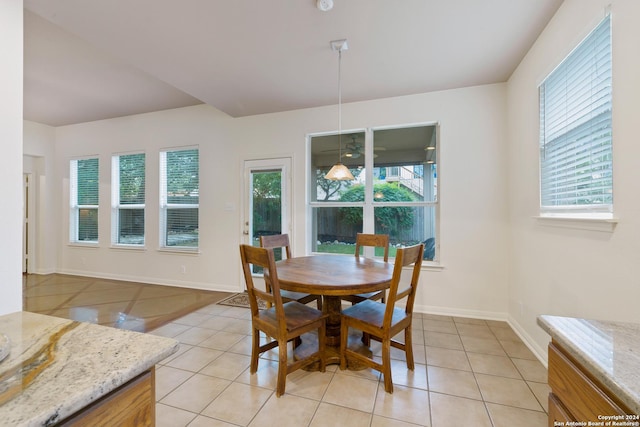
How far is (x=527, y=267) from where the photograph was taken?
2615mm

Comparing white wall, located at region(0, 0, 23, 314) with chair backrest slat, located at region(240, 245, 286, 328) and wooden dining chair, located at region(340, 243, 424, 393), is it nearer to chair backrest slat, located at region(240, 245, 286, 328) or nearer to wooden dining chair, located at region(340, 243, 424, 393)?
chair backrest slat, located at region(240, 245, 286, 328)

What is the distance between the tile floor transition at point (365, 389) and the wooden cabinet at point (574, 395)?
1005 mm

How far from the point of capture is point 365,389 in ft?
6.31

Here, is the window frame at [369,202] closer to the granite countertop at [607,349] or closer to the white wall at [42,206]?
the granite countertop at [607,349]

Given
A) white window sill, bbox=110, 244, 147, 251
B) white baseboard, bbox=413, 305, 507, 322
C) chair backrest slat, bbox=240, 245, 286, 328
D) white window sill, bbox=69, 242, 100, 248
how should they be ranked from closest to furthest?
chair backrest slat, bbox=240, 245, 286, 328 < white baseboard, bbox=413, 305, 507, 322 < white window sill, bbox=110, 244, 147, 251 < white window sill, bbox=69, 242, 100, 248

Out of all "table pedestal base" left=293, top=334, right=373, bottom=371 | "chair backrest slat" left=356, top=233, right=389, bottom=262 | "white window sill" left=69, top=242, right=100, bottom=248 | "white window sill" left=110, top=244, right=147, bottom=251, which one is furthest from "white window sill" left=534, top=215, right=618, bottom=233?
"white window sill" left=69, top=242, right=100, bottom=248

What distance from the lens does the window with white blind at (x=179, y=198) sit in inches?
178

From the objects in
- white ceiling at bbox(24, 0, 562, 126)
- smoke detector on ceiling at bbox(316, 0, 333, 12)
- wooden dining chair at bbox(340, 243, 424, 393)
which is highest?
white ceiling at bbox(24, 0, 562, 126)

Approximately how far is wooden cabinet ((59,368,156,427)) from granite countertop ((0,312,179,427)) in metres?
0.04

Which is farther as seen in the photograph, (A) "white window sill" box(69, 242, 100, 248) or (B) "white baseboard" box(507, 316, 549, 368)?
(A) "white window sill" box(69, 242, 100, 248)

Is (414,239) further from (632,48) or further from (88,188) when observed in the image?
(88,188)

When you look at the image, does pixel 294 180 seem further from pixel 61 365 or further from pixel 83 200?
pixel 83 200

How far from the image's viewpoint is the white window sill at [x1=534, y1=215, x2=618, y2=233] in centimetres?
153

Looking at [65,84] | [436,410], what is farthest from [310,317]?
[65,84]
